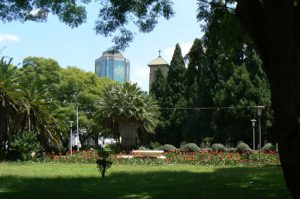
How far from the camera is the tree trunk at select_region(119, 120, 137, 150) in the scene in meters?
42.0

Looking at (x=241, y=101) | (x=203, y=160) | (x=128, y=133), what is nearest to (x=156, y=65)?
(x=241, y=101)

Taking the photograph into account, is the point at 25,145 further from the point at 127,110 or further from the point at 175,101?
the point at 175,101

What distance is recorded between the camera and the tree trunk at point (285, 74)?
6.47 metres

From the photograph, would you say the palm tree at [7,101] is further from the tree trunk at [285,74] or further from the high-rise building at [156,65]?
the high-rise building at [156,65]

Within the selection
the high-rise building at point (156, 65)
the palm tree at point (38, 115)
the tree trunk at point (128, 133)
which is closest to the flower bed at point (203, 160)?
the palm tree at point (38, 115)

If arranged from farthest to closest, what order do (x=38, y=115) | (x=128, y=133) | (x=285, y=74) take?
(x=128, y=133) < (x=38, y=115) < (x=285, y=74)

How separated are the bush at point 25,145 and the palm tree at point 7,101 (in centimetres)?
71

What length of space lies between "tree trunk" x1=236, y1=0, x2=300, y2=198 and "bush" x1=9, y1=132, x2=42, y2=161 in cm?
2716

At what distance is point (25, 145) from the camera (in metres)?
32.1

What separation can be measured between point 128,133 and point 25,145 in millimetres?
11991

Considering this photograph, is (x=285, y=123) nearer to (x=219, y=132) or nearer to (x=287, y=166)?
(x=287, y=166)

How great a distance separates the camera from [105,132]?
43281 millimetres

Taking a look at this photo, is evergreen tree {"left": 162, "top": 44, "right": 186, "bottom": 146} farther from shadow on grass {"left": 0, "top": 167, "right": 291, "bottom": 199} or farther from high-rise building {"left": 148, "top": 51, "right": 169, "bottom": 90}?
shadow on grass {"left": 0, "top": 167, "right": 291, "bottom": 199}

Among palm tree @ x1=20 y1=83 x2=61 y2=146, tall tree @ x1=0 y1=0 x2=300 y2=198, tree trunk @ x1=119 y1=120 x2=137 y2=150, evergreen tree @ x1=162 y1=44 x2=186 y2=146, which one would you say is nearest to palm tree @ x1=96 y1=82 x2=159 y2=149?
tree trunk @ x1=119 y1=120 x2=137 y2=150
